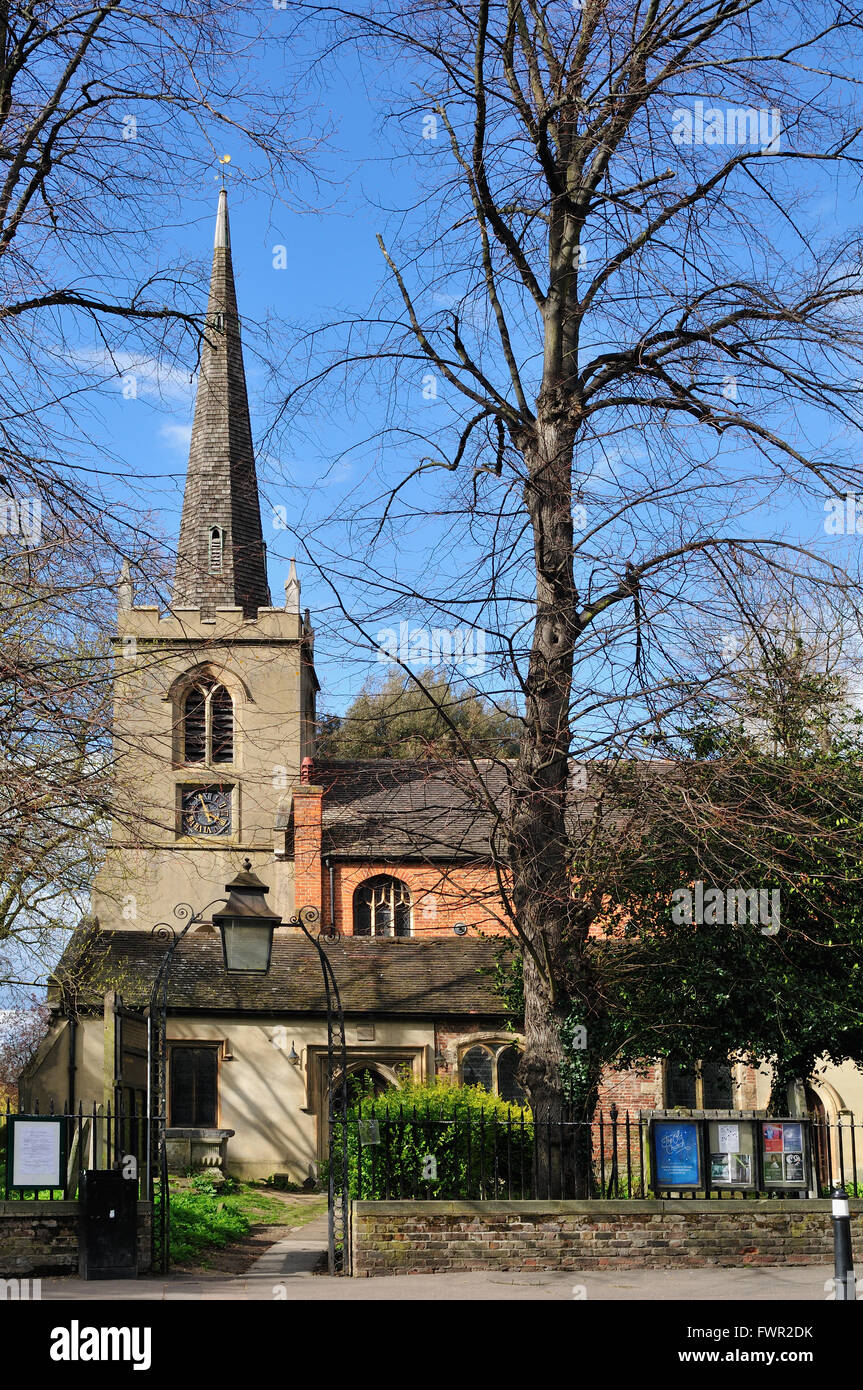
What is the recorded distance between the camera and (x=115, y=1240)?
38.5 ft

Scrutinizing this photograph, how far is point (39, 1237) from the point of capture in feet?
38.9

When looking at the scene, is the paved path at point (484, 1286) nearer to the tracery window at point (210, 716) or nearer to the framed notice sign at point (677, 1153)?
the framed notice sign at point (677, 1153)

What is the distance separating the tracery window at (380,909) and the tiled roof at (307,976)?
5.18 ft

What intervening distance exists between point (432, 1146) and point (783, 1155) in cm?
388

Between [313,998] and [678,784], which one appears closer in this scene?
[678,784]

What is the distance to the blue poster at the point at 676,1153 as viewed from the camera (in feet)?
41.7

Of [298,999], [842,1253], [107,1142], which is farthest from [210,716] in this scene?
[842,1253]

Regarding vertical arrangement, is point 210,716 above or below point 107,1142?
above

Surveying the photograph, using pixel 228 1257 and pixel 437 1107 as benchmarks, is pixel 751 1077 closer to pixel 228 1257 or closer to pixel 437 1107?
pixel 437 1107

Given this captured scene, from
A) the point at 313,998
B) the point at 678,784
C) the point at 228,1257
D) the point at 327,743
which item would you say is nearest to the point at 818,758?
the point at 678,784

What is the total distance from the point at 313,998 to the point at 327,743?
17.8 meters

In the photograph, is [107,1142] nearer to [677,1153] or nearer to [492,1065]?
[677,1153]

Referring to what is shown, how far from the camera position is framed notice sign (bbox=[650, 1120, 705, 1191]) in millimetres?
12711

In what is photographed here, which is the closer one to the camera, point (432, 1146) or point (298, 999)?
point (432, 1146)
